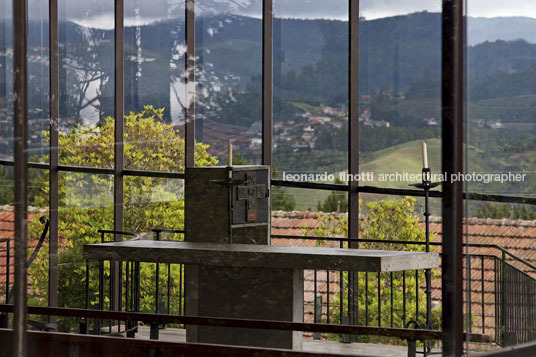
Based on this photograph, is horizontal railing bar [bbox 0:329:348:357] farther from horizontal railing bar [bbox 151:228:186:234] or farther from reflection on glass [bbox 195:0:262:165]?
reflection on glass [bbox 195:0:262:165]

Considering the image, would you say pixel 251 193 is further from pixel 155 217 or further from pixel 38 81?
pixel 38 81

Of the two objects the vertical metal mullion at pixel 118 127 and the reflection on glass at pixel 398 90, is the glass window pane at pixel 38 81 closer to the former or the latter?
the vertical metal mullion at pixel 118 127

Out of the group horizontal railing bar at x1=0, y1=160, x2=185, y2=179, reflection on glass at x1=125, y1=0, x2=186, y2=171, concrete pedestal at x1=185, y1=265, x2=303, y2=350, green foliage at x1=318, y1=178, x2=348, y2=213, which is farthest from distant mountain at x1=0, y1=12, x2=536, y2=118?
concrete pedestal at x1=185, y1=265, x2=303, y2=350

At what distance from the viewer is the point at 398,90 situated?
1.99 meters

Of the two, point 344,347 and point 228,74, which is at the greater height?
point 228,74

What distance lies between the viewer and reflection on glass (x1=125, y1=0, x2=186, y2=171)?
206 centimetres

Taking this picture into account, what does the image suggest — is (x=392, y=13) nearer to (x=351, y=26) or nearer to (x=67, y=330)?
(x=351, y=26)

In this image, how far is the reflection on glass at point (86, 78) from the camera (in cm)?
196

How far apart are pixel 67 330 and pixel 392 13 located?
1.21 m

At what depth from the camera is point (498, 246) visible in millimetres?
1590

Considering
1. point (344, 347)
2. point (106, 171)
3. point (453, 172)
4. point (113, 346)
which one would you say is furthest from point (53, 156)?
point (453, 172)

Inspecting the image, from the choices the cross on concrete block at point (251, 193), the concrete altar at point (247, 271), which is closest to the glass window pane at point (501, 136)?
the concrete altar at point (247, 271)

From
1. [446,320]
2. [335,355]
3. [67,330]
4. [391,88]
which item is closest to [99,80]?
[67,330]

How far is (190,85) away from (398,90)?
1.95 feet
